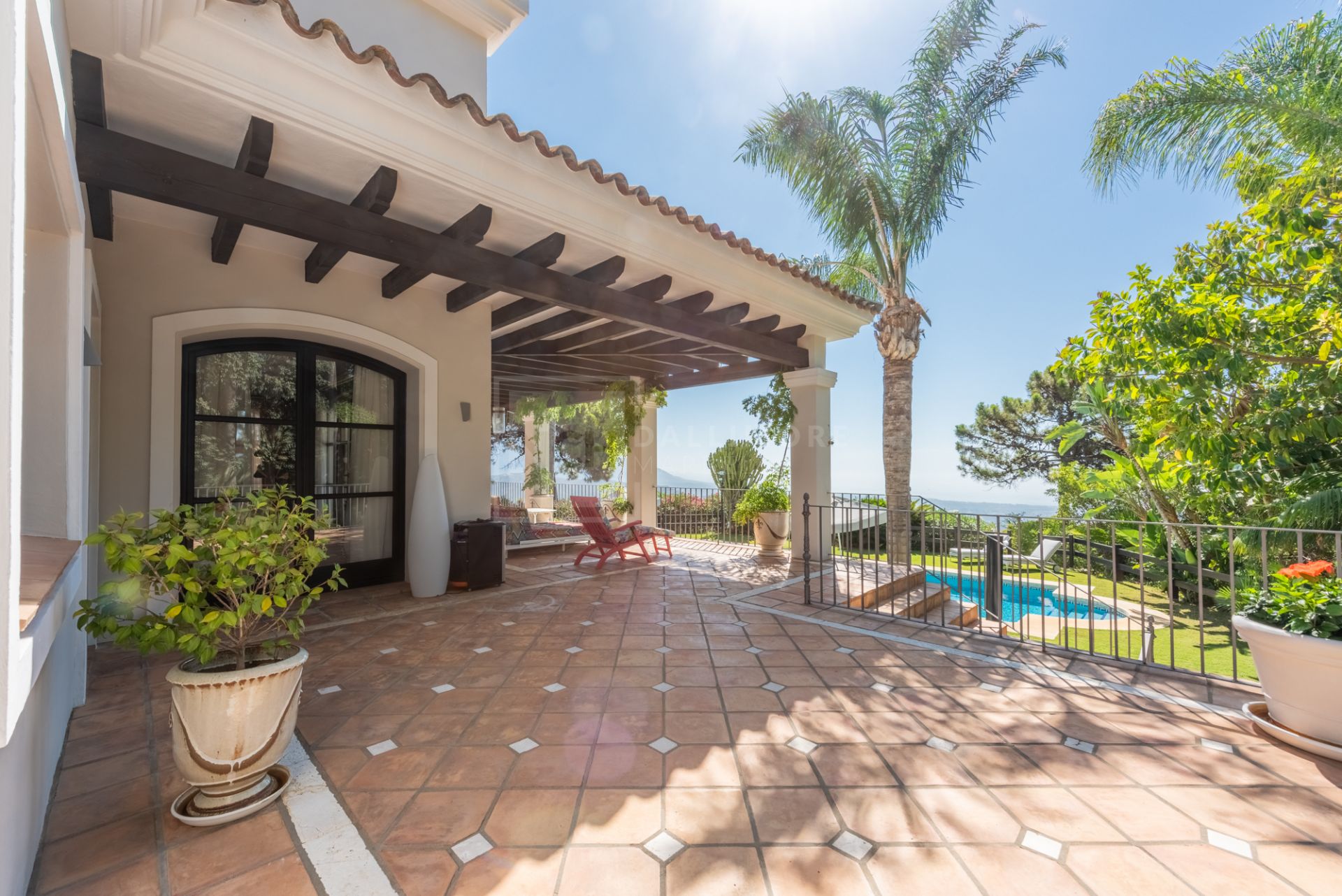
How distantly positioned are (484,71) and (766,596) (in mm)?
6665

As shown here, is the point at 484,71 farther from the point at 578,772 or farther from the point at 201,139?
the point at 578,772

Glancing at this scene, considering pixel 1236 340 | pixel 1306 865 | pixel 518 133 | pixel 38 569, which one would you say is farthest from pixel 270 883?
pixel 1236 340

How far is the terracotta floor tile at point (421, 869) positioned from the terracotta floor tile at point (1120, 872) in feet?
6.23

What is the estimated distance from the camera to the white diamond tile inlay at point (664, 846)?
1729mm

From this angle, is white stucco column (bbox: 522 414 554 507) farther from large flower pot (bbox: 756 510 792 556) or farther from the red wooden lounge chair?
large flower pot (bbox: 756 510 792 556)

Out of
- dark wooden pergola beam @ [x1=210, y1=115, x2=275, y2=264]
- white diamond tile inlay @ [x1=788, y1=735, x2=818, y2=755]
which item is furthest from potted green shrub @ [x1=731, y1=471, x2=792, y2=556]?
dark wooden pergola beam @ [x1=210, y1=115, x2=275, y2=264]

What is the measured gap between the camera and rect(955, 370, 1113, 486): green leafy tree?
18875mm

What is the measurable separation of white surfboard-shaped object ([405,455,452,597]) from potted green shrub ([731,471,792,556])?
436 cm

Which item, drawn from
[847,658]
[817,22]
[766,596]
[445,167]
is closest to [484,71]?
[445,167]

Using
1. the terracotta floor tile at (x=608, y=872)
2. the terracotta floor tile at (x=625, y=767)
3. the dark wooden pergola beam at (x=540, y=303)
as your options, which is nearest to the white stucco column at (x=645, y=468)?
the dark wooden pergola beam at (x=540, y=303)

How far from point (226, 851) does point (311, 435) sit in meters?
4.12

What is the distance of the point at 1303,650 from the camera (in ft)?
7.67

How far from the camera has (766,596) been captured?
206 inches

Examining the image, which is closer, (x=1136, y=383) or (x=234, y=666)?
(x=234, y=666)
